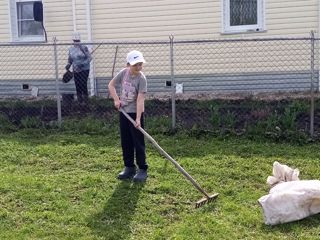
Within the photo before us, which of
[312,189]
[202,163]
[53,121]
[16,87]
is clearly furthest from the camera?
[16,87]

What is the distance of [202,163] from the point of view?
6727 mm

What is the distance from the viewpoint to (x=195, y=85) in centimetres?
1116

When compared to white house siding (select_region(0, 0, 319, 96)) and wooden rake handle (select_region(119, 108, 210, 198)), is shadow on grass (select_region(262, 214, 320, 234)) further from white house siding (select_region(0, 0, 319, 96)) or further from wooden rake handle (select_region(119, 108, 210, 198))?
white house siding (select_region(0, 0, 319, 96))

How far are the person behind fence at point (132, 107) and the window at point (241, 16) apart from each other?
18.5ft

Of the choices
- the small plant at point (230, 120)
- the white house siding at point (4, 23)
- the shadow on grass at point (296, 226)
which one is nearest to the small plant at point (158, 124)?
the small plant at point (230, 120)

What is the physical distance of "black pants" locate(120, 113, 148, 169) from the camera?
6.01 metres

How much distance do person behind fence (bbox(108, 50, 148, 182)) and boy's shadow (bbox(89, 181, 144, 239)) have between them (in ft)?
0.84

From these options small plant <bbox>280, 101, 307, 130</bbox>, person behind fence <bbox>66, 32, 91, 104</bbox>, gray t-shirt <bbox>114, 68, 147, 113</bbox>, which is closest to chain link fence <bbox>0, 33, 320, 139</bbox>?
small plant <bbox>280, 101, 307, 130</bbox>

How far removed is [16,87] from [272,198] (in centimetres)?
881

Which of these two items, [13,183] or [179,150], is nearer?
[13,183]

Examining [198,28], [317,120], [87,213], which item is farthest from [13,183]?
[198,28]

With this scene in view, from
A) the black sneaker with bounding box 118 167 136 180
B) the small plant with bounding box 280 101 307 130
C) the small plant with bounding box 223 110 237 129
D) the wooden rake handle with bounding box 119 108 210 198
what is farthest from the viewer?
the small plant with bounding box 223 110 237 129

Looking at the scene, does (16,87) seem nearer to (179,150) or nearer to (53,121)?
(53,121)

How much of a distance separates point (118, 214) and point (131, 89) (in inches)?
57.2
